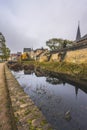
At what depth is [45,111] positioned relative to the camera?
5.89m

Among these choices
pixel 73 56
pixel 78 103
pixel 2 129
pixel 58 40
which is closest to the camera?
pixel 2 129

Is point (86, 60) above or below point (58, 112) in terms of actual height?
above

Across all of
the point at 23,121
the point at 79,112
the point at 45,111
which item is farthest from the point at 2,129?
the point at 79,112

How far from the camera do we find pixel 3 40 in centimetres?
4709

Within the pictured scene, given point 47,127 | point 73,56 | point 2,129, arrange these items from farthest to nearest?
point 73,56 → point 2,129 → point 47,127

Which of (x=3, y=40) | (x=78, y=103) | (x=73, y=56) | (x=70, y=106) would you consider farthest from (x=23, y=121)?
(x=3, y=40)

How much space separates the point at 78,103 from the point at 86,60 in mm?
10541

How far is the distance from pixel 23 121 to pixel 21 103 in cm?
123

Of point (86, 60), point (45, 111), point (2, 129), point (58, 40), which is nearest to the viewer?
point (2, 129)

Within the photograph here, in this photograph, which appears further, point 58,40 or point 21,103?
point 58,40

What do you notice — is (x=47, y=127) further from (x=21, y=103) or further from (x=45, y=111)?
(x=45, y=111)

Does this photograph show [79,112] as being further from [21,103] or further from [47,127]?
[47,127]

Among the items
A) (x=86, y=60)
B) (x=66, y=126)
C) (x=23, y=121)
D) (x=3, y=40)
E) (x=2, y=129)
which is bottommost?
(x=66, y=126)

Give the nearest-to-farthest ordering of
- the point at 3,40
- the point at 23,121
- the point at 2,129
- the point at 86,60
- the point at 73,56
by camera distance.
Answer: the point at 23,121
the point at 2,129
the point at 86,60
the point at 73,56
the point at 3,40
